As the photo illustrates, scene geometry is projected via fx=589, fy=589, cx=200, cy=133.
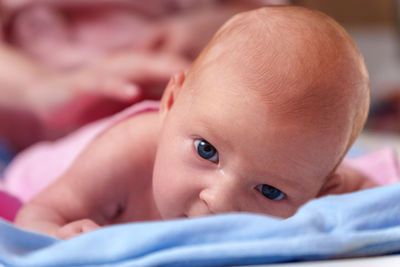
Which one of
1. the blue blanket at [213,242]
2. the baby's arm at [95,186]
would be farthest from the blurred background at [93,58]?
the blue blanket at [213,242]

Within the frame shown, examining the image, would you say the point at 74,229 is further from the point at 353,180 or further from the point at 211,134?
the point at 353,180

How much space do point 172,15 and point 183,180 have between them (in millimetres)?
1354

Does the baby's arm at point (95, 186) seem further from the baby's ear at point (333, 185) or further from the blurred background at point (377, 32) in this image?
the blurred background at point (377, 32)

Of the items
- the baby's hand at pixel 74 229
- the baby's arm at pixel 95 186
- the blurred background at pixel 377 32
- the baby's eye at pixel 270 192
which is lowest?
the blurred background at pixel 377 32

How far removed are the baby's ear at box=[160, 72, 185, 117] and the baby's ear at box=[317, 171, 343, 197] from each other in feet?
0.71

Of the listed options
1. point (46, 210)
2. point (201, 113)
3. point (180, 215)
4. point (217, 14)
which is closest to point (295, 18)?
point (201, 113)

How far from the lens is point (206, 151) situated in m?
0.66

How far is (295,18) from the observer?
2.15ft

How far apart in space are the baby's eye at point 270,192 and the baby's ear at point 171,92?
168 mm

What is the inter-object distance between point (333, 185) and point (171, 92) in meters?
0.24

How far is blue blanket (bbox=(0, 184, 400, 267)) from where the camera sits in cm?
53

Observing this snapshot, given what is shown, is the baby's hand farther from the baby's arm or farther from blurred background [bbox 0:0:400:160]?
blurred background [bbox 0:0:400:160]

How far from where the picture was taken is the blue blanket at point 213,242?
530 mm

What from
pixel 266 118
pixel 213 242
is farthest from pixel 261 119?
pixel 213 242
